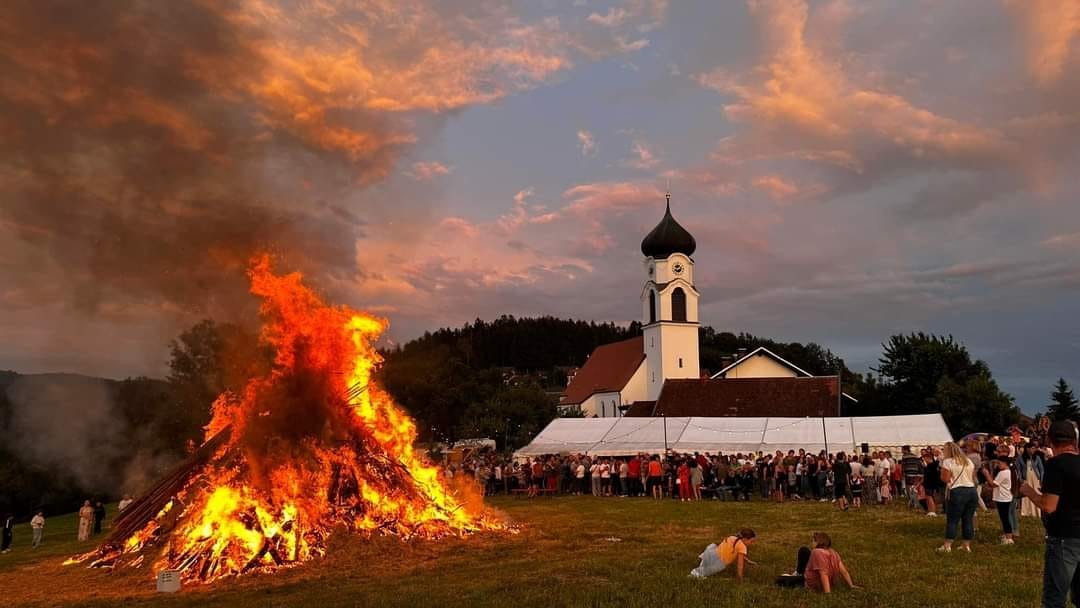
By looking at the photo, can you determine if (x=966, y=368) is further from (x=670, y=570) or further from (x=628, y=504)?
(x=670, y=570)

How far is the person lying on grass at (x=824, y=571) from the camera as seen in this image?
10.0 metres

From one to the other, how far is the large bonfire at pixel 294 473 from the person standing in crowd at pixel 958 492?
952 centimetres

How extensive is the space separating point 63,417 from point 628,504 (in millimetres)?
38585

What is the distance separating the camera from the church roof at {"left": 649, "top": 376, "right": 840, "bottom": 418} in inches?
1880

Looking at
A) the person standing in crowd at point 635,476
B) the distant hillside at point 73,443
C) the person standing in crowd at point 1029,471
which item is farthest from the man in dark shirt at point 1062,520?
the distant hillside at point 73,443

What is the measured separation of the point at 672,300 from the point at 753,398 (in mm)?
16283

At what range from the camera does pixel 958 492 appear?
1238cm

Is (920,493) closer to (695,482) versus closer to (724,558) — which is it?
(695,482)

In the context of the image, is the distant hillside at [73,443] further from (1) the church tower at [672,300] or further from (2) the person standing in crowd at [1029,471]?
(2) the person standing in crowd at [1029,471]

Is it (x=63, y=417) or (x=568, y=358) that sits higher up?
(x=568, y=358)

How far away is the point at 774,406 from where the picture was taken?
1907 inches

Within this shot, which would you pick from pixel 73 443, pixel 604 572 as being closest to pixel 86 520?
pixel 604 572

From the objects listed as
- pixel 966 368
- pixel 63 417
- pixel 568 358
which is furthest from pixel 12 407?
pixel 568 358

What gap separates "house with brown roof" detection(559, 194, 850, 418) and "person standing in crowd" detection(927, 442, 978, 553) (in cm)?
3536
